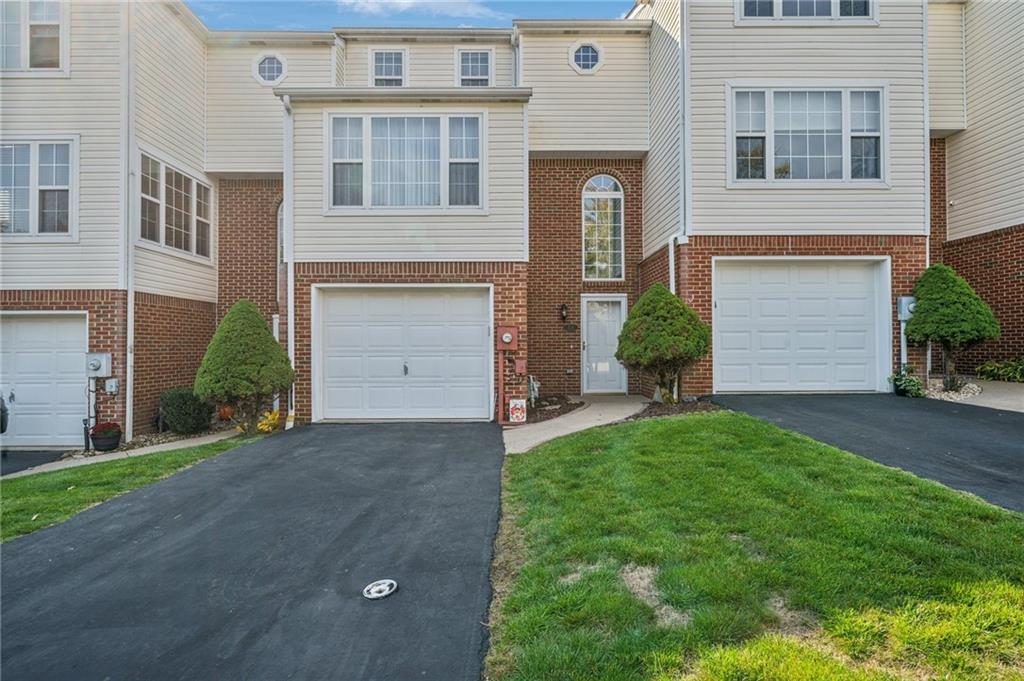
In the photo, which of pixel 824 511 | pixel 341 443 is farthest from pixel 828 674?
pixel 341 443

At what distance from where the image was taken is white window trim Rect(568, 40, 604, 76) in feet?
37.9

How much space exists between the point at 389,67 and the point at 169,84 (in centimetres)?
468

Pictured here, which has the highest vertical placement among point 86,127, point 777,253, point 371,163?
point 86,127

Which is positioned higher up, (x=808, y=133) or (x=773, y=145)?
(x=808, y=133)

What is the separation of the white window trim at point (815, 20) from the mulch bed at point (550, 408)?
7.61 m

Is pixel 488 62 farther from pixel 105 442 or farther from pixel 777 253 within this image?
pixel 105 442

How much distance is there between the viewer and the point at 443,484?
5.54m

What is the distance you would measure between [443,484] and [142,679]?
320 cm

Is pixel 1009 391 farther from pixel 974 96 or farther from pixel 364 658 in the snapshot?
pixel 364 658

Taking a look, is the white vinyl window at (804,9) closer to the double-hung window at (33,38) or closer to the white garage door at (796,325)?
the white garage door at (796,325)

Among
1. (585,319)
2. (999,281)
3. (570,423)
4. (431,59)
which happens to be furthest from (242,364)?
(999,281)

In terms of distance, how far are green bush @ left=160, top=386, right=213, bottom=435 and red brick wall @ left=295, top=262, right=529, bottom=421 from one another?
6.67 feet

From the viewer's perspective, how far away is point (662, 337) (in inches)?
311

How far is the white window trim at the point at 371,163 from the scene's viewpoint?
9.12 m
